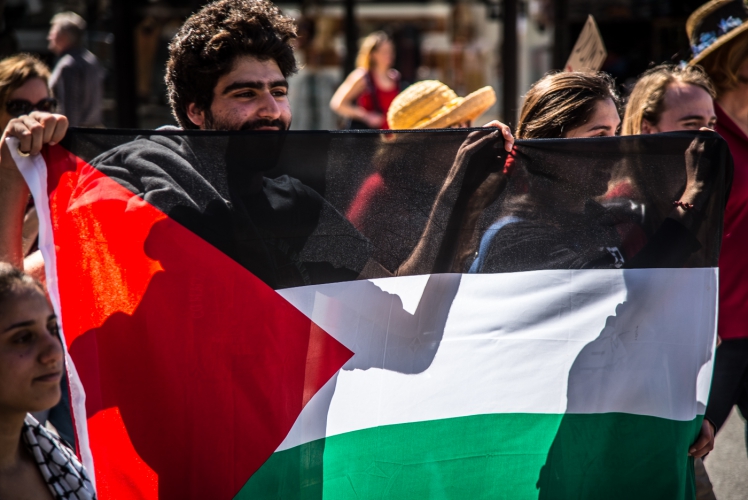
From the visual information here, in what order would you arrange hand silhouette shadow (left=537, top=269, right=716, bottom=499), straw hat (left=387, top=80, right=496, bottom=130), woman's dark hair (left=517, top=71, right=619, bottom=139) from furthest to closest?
straw hat (left=387, top=80, right=496, bottom=130) → woman's dark hair (left=517, top=71, right=619, bottom=139) → hand silhouette shadow (left=537, top=269, right=716, bottom=499)

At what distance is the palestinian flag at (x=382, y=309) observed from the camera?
6.90 ft

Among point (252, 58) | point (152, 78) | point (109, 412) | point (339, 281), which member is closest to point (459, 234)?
point (339, 281)

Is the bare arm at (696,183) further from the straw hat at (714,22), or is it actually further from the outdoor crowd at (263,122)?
the straw hat at (714,22)

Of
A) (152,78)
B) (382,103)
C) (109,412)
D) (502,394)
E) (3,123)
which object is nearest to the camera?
(109,412)

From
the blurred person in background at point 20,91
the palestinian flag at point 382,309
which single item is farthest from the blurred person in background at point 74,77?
the palestinian flag at point 382,309

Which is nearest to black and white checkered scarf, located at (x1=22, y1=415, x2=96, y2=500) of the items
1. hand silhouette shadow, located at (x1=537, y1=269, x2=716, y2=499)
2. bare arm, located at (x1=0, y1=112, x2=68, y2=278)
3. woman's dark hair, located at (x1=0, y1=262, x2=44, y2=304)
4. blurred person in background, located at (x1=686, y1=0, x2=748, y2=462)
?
woman's dark hair, located at (x1=0, y1=262, x2=44, y2=304)

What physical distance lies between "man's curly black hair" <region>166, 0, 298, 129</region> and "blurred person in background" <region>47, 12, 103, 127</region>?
4803 mm

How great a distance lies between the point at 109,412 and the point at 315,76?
25.6 feet

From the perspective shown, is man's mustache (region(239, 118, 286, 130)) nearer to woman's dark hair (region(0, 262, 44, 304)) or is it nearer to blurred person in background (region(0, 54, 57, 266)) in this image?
woman's dark hair (region(0, 262, 44, 304))

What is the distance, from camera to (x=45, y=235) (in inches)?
83.8

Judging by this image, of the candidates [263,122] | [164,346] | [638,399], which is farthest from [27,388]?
[638,399]

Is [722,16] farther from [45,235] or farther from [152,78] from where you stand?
[152,78]

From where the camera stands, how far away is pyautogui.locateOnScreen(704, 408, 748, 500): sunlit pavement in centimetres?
379

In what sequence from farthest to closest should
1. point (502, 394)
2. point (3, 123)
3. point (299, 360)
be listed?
point (3, 123)
point (502, 394)
point (299, 360)
